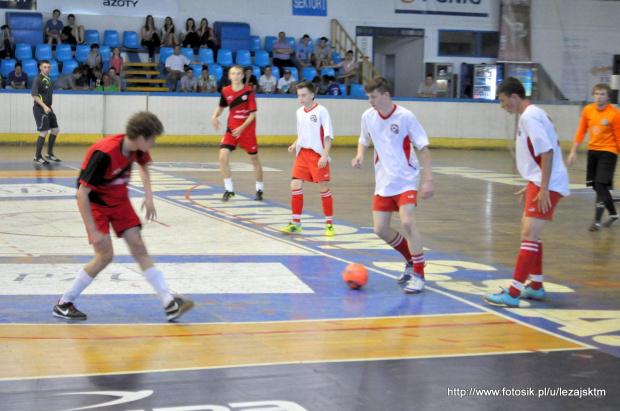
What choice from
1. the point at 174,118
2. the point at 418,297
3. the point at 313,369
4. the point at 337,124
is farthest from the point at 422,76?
the point at 313,369

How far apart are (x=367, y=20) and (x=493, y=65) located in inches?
201

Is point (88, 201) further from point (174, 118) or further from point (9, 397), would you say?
point (174, 118)

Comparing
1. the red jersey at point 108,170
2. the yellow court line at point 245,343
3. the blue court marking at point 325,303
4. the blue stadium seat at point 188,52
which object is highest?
the blue stadium seat at point 188,52

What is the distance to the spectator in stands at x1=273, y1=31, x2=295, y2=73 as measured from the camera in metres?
Result: 28.7

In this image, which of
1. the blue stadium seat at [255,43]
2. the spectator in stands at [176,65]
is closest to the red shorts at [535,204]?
the spectator in stands at [176,65]

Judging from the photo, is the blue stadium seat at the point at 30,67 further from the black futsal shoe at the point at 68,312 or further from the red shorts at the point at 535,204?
the red shorts at the point at 535,204

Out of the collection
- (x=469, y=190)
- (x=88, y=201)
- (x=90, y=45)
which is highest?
(x=90, y=45)

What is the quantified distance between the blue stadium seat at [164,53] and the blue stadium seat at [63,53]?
289cm

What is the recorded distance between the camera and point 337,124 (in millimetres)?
27562

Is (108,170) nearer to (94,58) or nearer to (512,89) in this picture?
(512,89)

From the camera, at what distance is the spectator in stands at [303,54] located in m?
29.2

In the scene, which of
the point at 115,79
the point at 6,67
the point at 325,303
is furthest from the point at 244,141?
the point at 6,67

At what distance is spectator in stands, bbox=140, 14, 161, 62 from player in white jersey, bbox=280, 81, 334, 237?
1760 centimetres

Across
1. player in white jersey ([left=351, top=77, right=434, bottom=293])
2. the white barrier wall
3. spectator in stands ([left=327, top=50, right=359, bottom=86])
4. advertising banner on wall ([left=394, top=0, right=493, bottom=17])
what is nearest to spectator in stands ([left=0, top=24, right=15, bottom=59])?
the white barrier wall
